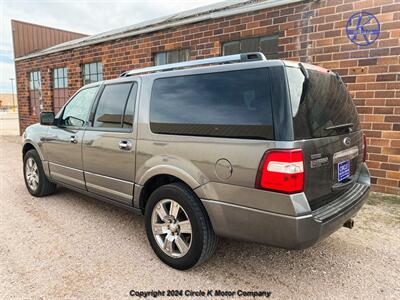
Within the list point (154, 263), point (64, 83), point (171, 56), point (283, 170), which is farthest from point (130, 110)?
point (64, 83)

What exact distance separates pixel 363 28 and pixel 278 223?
4127mm

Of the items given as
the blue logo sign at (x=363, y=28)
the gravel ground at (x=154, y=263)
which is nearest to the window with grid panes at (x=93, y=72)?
the gravel ground at (x=154, y=263)

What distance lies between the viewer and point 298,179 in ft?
6.41

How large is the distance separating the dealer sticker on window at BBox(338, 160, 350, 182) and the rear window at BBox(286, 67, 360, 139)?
0.27m

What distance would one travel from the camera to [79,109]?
3836 mm

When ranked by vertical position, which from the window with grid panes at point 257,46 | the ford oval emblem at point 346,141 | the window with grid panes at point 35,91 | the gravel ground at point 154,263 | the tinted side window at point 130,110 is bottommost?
the gravel ground at point 154,263

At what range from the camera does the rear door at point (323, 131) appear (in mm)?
2029

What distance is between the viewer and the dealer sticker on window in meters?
2.39

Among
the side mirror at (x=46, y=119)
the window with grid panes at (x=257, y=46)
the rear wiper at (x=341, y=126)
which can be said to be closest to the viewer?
the rear wiper at (x=341, y=126)

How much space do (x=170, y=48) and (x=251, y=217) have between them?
239 inches

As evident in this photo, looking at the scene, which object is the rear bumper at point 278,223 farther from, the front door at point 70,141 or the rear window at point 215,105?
the front door at point 70,141

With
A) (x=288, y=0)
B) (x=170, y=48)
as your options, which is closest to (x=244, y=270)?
(x=288, y=0)

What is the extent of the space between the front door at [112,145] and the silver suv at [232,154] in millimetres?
18

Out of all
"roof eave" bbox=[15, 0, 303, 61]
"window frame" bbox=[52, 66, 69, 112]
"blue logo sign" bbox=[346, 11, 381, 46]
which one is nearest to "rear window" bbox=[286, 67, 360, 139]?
"blue logo sign" bbox=[346, 11, 381, 46]
